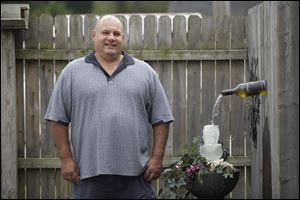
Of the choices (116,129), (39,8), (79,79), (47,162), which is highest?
(39,8)

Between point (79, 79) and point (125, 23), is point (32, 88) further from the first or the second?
point (79, 79)

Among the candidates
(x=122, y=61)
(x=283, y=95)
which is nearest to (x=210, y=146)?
(x=283, y=95)

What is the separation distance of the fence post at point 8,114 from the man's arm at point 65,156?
229cm

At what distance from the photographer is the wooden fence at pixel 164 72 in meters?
6.36

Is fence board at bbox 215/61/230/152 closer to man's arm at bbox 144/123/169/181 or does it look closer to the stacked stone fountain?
the stacked stone fountain

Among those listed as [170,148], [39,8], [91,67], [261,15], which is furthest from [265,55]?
[39,8]

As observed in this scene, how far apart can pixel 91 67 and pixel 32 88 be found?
2.48m

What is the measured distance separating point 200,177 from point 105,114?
122cm

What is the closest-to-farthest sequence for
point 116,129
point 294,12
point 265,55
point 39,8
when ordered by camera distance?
point 116,129, point 294,12, point 265,55, point 39,8

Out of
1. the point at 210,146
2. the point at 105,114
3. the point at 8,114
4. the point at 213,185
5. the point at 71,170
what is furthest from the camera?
the point at 8,114

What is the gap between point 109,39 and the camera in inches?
161

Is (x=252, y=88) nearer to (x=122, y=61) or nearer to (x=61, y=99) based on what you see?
(x=122, y=61)

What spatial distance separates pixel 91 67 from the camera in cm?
408

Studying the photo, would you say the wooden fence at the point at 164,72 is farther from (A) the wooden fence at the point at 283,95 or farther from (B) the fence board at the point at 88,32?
(A) the wooden fence at the point at 283,95
